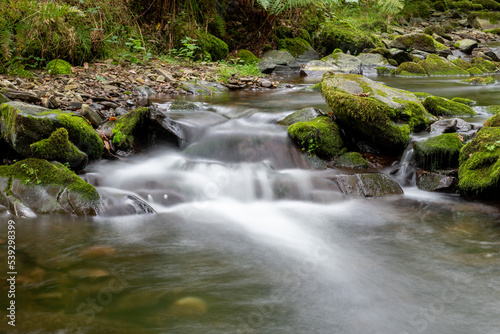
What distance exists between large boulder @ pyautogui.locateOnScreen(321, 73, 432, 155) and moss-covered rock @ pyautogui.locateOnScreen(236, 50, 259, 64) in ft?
20.7

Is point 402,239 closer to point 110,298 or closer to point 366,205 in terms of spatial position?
point 366,205

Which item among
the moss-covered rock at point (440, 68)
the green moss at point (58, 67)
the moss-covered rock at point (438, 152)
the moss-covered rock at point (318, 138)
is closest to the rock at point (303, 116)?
the moss-covered rock at point (318, 138)

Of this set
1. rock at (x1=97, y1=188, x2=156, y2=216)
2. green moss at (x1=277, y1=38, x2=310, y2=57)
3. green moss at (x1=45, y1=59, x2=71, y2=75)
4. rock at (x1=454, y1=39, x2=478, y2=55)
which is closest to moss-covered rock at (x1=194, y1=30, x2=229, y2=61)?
green moss at (x1=277, y1=38, x2=310, y2=57)

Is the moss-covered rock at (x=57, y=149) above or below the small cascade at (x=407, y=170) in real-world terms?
above

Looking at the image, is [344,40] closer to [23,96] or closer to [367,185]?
[367,185]

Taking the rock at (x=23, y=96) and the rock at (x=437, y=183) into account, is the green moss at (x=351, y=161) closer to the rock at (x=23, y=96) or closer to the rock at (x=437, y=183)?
the rock at (x=437, y=183)

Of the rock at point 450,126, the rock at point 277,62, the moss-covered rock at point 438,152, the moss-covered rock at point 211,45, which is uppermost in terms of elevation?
the moss-covered rock at point 211,45

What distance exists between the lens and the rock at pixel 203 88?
327 inches

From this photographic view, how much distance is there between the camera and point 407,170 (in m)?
4.85

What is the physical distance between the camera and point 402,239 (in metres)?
3.45

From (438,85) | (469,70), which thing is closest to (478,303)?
(438,85)

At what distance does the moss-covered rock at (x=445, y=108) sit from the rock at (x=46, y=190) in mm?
4990

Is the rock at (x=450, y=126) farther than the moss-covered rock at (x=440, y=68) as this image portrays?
No

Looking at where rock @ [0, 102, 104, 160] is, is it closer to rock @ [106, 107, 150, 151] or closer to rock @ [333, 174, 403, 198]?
rock @ [106, 107, 150, 151]
